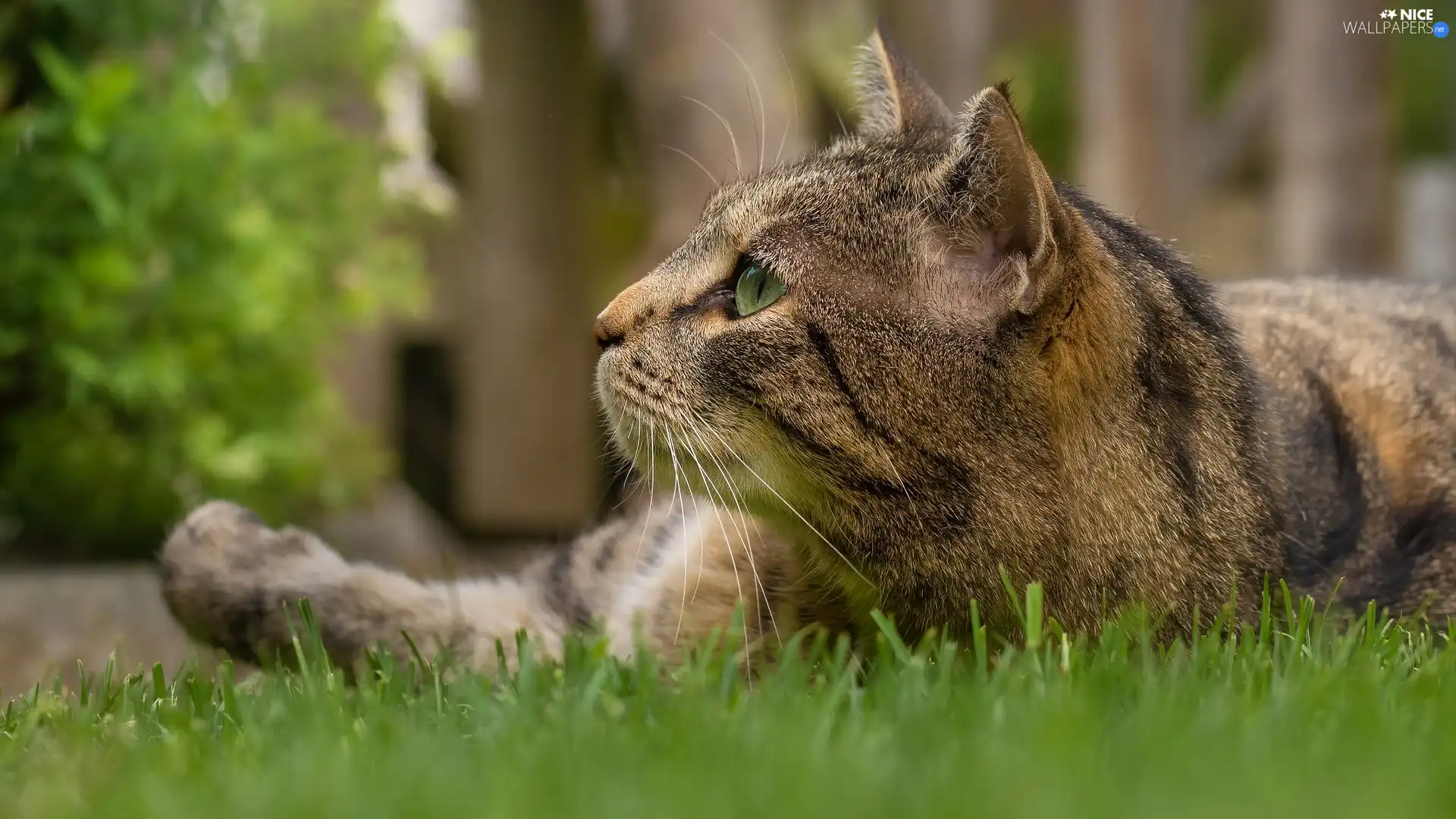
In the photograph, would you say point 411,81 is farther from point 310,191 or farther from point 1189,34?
point 1189,34

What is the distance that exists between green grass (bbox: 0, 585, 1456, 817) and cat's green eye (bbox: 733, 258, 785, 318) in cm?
57

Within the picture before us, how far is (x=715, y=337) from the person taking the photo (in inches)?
84.9

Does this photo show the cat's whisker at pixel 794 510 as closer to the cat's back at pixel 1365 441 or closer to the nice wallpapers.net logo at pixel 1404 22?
the cat's back at pixel 1365 441

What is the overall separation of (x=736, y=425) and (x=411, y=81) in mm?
3799

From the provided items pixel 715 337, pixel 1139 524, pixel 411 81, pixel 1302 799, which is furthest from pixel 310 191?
pixel 1302 799

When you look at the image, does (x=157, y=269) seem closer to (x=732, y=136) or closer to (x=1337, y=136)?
(x=732, y=136)

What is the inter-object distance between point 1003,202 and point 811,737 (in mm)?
960

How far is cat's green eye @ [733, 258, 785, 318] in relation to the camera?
86.0 inches

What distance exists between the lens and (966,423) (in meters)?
2.03

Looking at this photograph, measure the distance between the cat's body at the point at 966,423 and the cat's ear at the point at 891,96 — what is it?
0.04 ft

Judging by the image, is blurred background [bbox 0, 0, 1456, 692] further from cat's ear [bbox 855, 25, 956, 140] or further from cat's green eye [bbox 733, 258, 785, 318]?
cat's green eye [bbox 733, 258, 785, 318]

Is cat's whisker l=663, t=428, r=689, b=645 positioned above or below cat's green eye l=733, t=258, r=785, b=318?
below

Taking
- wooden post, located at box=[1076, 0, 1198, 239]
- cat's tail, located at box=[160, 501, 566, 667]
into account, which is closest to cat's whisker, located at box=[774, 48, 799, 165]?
cat's tail, located at box=[160, 501, 566, 667]

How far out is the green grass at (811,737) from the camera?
3.87ft
